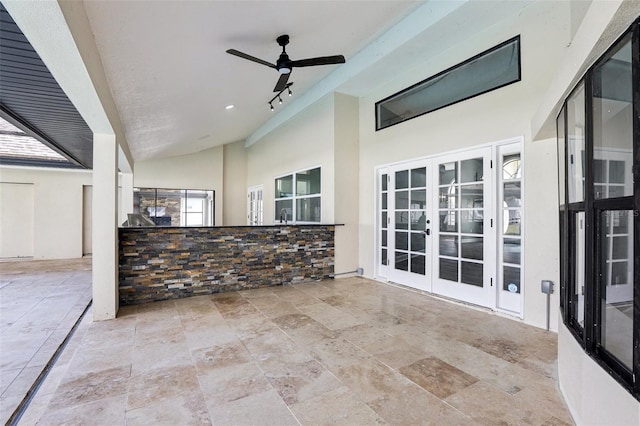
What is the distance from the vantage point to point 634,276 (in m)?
1.19

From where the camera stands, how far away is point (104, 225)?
366 centimetres

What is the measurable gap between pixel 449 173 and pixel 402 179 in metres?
0.91

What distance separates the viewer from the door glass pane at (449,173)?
4320 millimetres

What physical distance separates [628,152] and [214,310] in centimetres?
404

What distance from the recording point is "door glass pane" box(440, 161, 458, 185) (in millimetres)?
4320

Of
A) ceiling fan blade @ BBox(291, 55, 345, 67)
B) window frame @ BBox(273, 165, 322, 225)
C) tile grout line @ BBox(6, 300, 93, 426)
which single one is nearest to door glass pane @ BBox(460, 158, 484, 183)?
ceiling fan blade @ BBox(291, 55, 345, 67)

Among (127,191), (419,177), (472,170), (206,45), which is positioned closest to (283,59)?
(206,45)

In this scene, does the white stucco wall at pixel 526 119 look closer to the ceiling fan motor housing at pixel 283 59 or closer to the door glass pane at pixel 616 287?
the door glass pane at pixel 616 287

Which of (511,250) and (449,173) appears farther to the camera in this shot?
(449,173)

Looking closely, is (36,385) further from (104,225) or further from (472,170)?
(472,170)

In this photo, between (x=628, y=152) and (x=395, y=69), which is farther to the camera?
(x=395, y=69)

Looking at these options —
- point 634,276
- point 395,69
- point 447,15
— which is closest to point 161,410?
point 634,276

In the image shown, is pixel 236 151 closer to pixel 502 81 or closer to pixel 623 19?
pixel 502 81

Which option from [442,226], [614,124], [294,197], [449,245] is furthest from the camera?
[294,197]
